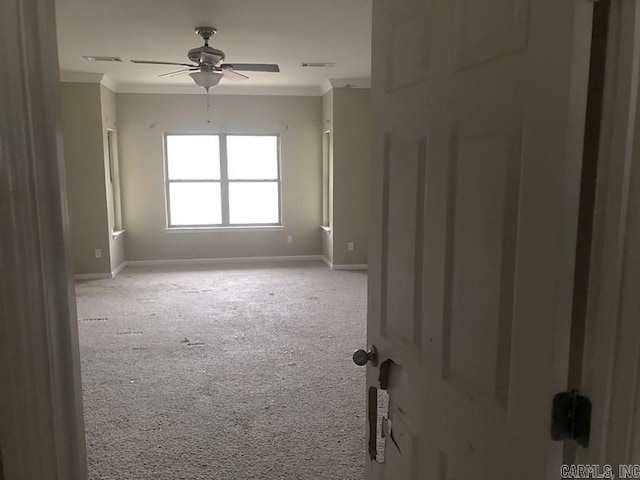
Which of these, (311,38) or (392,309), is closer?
(392,309)

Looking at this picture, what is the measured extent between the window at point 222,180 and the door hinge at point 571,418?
6.87 meters

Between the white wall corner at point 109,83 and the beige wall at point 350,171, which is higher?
the white wall corner at point 109,83

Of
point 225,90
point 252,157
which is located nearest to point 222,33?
point 225,90

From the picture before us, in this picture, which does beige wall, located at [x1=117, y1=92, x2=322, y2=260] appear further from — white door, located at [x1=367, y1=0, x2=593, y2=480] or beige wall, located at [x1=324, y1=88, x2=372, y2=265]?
white door, located at [x1=367, y1=0, x2=593, y2=480]

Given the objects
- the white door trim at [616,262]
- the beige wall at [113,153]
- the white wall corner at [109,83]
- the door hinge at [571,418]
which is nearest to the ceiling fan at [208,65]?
the white wall corner at [109,83]

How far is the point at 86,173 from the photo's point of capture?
6219 millimetres

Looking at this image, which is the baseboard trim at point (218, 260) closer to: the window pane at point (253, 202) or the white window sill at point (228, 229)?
the white window sill at point (228, 229)

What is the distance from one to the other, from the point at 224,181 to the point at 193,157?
1.91ft

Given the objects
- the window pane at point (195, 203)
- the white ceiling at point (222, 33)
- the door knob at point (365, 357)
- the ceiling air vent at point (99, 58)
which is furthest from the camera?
the window pane at point (195, 203)

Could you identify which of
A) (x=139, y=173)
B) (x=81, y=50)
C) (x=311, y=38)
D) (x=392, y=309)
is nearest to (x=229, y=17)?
(x=311, y=38)

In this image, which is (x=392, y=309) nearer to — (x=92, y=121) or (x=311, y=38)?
(x=311, y=38)

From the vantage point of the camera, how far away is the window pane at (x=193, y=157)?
7.24 meters

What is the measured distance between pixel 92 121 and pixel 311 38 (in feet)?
11.0

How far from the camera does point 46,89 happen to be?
1.02 meters
